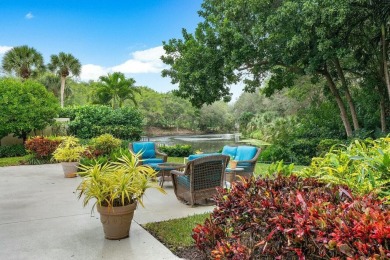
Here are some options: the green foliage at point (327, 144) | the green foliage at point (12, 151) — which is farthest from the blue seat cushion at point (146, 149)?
the green foliage at point (12, 151)

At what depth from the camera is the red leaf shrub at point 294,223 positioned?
147 cm

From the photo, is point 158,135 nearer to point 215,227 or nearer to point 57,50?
point 57,50

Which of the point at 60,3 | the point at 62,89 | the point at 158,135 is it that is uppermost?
the point at 60,3

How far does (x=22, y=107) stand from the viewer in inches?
509

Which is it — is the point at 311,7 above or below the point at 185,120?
above

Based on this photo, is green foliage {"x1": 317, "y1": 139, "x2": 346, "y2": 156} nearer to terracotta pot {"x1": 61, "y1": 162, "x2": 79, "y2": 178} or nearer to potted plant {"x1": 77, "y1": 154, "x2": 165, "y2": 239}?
terracotta pot {"x1": 61, "y1": 162, "x2": 79, "y2": 178}

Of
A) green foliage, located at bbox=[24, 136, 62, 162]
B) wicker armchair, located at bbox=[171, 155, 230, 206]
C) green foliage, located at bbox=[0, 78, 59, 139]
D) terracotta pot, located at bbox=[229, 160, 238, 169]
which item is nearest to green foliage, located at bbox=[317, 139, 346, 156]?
terracotta pot, located at bbox=[229, 160, 238, 169]

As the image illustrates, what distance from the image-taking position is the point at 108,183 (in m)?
3.45

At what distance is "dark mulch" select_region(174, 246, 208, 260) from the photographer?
2968 millimetres

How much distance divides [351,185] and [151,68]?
4444cm

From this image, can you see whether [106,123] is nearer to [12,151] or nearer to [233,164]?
[12,151]

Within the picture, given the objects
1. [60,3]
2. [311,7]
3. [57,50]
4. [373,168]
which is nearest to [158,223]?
[373,168]

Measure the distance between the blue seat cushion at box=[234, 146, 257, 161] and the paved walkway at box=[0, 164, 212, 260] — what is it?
5.71 feet

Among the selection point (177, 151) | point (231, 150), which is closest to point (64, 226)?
point (231, 150)
